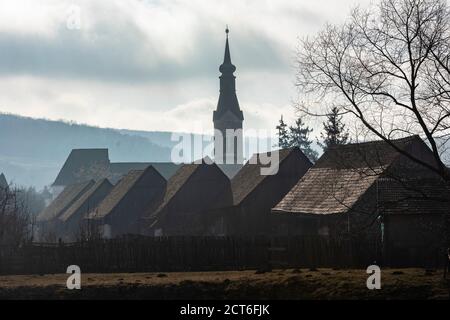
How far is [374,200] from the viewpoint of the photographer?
123ft

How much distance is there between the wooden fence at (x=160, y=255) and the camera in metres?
34.2

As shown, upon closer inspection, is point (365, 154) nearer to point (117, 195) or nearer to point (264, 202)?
point (264, 202)

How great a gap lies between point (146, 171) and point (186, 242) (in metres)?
28.7

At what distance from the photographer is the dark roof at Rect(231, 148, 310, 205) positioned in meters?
50.9

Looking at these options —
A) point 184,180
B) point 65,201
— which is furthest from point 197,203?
point 65,201

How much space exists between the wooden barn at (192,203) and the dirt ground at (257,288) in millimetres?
27939

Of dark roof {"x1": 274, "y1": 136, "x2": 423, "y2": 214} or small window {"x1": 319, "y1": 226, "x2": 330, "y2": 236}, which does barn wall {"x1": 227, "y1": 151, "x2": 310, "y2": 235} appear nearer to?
dark roof {"x1": 274, "y1": 136, "x2": 423, "y2": 214}

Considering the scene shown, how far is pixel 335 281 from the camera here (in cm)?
2355

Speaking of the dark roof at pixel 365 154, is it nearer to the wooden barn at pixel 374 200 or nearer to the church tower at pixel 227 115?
the wooden barn at pixel 374 200

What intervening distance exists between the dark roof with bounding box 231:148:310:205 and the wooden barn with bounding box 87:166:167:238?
7802 millimetres

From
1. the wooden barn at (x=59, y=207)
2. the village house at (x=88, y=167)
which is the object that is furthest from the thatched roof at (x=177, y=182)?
the village house at (x=88, y=167)

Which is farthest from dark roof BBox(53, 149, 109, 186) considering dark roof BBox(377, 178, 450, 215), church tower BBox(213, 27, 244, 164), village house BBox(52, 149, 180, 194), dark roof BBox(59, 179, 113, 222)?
dark roof BBox(377, 178, 450, 215)

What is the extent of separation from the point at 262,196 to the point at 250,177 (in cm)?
321
